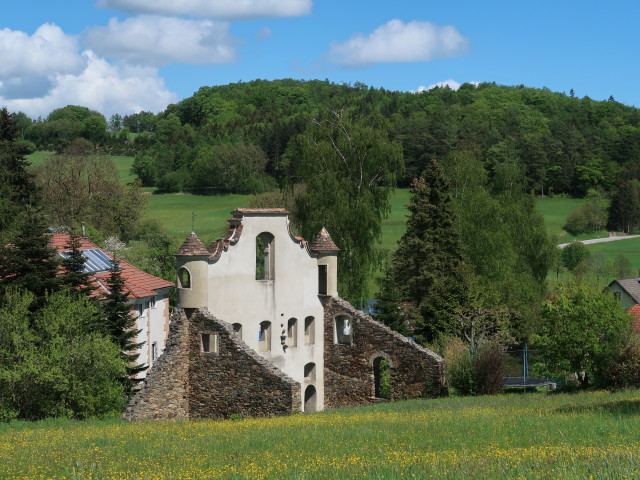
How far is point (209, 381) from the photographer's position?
34.7 meters

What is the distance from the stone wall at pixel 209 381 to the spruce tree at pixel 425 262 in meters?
20.7

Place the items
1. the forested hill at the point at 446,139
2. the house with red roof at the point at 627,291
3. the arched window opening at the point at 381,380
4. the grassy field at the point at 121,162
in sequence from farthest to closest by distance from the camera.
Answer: the grassy field at the point at 121,162
the forested hill at the point at 446,139
the house with red roof at the point at 627,291
the arched window opening at the point at 381,380

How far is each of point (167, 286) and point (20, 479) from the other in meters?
38.0

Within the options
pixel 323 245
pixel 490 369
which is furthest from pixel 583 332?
pixel 323 245

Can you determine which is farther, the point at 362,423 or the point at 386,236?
the point at 386,236

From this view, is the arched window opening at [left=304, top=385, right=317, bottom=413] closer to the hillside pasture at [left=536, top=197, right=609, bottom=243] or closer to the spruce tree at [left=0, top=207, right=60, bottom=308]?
the spruce tree at [left=0, top=207, right=60, bottom=308]

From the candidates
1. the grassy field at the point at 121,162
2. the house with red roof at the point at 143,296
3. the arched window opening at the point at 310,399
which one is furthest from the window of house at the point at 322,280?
the grassy field at the point at 121,162

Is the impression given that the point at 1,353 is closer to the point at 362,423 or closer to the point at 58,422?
the point at 58,422

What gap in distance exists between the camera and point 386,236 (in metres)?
110

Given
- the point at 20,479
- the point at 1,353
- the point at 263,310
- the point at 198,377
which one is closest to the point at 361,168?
the point at 263,310

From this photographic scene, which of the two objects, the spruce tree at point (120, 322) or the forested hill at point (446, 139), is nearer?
the spruce tree at point (120, 322)

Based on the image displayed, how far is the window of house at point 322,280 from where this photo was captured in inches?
1596

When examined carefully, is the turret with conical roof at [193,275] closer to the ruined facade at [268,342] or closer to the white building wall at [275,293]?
the ruined facade at [268,342]

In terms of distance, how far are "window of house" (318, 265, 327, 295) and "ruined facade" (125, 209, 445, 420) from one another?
6 cm
